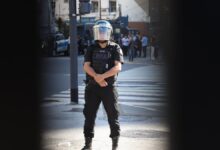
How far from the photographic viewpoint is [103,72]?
6.86 m

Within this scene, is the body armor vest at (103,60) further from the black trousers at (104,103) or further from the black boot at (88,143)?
the black boot at (88,143)

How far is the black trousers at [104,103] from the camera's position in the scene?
22.6 ft

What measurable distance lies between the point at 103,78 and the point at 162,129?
2.39 metres

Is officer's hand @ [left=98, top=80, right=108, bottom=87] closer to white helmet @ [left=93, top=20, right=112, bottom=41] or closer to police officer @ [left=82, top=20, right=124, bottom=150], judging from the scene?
police officer @ [left=82, top=20, right=124, bottom=150]

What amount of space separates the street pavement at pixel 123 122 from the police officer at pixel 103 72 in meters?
0.59

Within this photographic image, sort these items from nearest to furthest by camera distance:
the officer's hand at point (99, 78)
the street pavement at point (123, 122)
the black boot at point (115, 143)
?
the officer's hand at point (99, 78) < the black boot at point (115, 143) < the street pavement at point (123, 122)

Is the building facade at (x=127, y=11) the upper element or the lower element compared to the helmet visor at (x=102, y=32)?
upper

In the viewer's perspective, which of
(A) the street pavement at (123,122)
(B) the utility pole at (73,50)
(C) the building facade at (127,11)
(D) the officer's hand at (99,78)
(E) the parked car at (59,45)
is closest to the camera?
(D) the officer's hand at (99,78)

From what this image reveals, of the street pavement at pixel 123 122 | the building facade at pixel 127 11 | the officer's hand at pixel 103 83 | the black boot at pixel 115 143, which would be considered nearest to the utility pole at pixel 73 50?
the street pavement at pixel 123 122

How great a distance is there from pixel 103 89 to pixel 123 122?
2.76 m

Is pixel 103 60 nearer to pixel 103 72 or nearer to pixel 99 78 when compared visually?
pixel 103 72

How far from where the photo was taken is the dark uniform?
6875 millimetres

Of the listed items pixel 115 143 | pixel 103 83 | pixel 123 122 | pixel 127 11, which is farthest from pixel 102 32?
pixel 127 11

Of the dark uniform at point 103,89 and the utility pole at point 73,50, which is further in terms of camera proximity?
the utility pole at point 73,50
